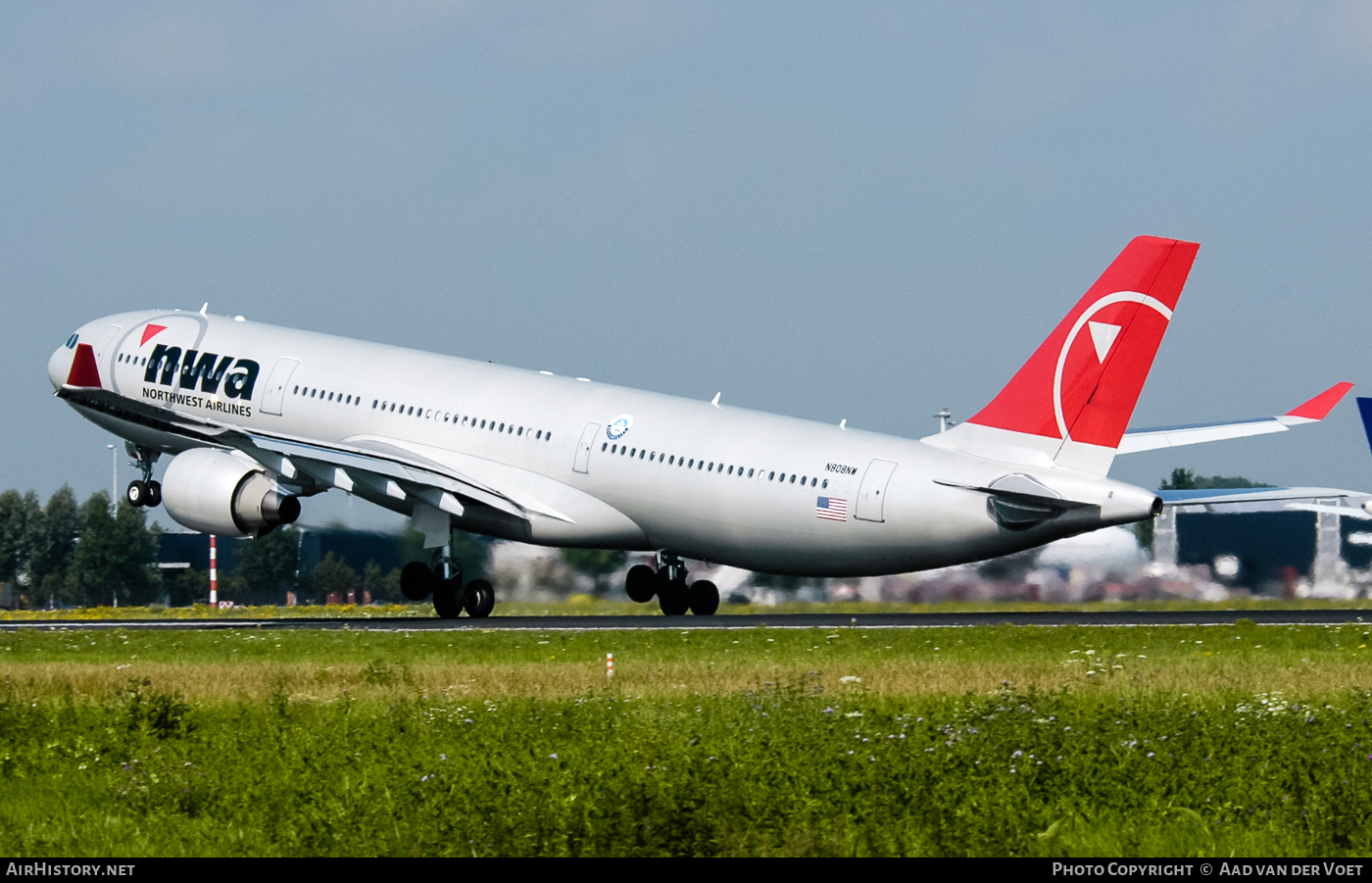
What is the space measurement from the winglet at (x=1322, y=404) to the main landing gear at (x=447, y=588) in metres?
19.7

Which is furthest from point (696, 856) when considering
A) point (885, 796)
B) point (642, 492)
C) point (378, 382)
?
point (378, 382)

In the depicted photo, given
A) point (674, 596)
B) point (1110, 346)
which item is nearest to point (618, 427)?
point (674, 596)

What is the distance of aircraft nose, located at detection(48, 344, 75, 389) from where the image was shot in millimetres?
52219

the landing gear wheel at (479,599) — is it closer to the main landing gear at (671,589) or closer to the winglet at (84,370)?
the main landing gear at (671,589)

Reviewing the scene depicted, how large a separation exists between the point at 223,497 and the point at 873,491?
1555cm

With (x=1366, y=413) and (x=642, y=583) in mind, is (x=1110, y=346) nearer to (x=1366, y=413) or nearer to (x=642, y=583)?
(x=1366, y=413)

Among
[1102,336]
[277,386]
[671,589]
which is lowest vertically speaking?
[671,589]

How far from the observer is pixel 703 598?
147 feet

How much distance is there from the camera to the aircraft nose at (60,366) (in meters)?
52.2

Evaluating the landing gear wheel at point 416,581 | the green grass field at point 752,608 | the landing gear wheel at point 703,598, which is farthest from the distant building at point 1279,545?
the landing gear wheel at point 416,581

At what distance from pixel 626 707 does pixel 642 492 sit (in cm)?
2069

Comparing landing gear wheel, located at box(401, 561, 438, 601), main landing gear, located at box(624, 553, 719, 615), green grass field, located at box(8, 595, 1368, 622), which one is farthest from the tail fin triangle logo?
landing gear wheel, located at box(401, 561, 438, 601)

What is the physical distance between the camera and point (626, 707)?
2109 centimetres

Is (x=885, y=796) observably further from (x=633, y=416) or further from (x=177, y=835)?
(x=633, y=416)
